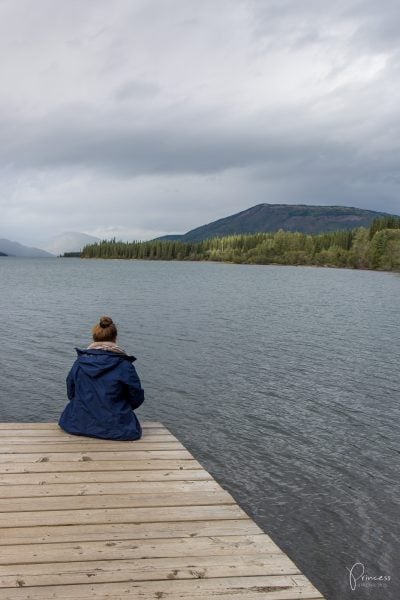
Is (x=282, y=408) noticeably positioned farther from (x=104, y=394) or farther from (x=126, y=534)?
(x=126, y=534)

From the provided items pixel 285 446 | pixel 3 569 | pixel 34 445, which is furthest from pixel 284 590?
pixel 285 446

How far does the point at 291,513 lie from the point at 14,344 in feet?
67.6

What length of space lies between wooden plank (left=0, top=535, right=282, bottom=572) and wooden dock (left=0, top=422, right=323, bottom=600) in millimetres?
11

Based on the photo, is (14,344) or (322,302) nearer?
(14,344)

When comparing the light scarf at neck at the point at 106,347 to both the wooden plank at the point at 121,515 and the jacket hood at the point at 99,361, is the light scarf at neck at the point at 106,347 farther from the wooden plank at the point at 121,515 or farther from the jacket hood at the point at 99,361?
the wooden plank at the point at 121,515

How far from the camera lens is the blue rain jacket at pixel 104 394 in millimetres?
8938

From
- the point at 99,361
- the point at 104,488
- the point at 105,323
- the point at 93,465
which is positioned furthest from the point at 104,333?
the point at 104,488

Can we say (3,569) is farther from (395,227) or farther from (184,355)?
(395,227)

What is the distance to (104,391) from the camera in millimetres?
8883

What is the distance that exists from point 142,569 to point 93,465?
10.3 ft

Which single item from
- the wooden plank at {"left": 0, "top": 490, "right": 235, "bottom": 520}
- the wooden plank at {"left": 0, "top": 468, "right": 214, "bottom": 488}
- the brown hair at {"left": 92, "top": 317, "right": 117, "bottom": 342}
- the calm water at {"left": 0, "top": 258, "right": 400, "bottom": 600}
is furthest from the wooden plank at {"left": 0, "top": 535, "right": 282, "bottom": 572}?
the brown hair at {"left": 92, "top": 317, "right": 117, "bottom": 342}

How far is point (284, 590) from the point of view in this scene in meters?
4.86

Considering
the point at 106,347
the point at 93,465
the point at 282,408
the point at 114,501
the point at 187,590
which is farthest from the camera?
the point at 282,408

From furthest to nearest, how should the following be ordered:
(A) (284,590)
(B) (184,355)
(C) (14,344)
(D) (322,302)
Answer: (D) (322,302), (C) (14,344), (B) (184,355), (A) (284,590)
